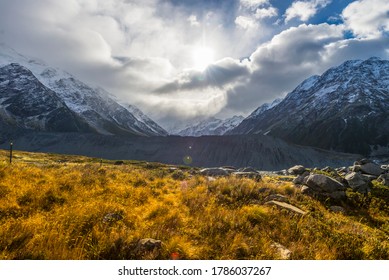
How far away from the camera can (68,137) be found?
152125 mm

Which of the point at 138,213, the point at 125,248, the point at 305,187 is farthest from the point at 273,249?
the point at 305,187

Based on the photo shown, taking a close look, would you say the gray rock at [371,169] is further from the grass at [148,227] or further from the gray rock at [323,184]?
the grass at [148,227]

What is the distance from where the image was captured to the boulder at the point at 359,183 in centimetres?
1524

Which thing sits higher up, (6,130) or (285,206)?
(6,130)

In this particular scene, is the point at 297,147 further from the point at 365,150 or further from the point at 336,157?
the point at 365,150

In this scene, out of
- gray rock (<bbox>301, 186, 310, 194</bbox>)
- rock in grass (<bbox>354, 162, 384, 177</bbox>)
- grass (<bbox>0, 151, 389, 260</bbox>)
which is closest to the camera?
grass (<bbox>0, 151, 389, 260</bbox>)

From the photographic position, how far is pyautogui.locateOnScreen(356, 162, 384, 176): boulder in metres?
19.1

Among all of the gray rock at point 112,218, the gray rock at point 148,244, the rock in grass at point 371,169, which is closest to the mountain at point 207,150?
the rock in grass at point 371,169

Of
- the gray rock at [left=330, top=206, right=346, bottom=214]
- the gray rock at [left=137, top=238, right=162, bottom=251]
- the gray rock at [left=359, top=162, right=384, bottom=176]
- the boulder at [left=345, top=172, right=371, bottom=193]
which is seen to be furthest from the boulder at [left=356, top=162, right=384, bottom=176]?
the gray rock at [left=137, top=238, right=162, bottom=251]

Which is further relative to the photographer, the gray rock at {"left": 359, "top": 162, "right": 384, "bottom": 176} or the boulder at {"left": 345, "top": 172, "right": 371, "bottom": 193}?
the gray rock at {"left": 359, "top": 162, "right": 384, "bottom": 176}

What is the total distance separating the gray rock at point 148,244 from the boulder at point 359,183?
13.4 meters

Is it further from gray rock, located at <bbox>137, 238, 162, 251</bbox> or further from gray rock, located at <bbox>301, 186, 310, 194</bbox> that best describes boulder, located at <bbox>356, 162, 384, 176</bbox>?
gray rock, located at <bbox>137, 238, 162, 251</bbox>

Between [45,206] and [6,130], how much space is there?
219148mm

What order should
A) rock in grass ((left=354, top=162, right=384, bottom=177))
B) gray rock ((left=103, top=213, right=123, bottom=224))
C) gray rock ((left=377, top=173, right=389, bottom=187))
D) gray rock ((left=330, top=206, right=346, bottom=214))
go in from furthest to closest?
1. rock in grass ((left=354, top=162, right=384, bottom=177))
2. gray rock ((left=377, top=173, right=389, bottom=187))
3. gray rock ((left=330, top=206, right=346, bottom=214))
4. gray rock ((left=103, top=213, right=123, bottom=224))
